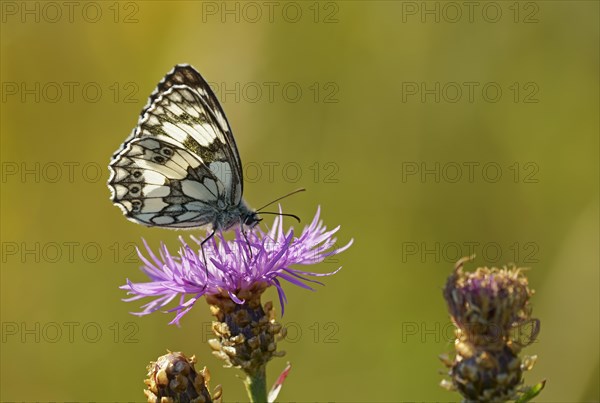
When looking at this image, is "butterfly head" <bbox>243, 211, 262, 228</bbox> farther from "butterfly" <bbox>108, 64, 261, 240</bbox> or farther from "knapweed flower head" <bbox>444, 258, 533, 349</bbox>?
"knapweed flower head" <bbox>444, 258, 533, 349</bbox>

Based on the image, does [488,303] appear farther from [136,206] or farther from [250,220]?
[136,206]

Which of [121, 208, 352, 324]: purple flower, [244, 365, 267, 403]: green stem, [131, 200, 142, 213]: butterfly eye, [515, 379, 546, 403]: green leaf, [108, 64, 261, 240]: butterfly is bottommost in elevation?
[244, 365, 267, 403]: green stem

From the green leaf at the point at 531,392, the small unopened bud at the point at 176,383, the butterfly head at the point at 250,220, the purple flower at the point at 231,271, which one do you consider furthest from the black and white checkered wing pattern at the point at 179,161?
the green leaf at the point at 531,392

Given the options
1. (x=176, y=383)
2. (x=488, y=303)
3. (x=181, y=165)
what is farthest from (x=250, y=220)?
(x=488, y=303)

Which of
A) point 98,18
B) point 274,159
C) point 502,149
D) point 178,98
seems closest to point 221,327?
point 178,98

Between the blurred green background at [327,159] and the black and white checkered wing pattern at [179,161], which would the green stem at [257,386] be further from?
the blurred green background at [327,159]

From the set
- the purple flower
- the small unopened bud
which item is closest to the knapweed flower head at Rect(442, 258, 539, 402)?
the purple flower
